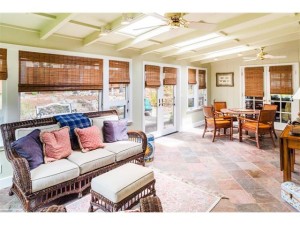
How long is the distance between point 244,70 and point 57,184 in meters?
7.01

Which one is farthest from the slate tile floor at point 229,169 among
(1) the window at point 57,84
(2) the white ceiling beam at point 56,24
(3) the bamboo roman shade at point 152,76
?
(2) the white ceiling beam at point 56,24

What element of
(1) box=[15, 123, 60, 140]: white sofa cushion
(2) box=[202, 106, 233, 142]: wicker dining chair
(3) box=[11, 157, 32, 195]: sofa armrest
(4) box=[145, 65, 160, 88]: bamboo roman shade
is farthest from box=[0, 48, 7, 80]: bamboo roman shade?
(2) box=[202, 106, 233, 142]: wicker dining chair

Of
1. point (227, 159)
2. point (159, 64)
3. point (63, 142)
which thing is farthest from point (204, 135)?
point (63, 142)

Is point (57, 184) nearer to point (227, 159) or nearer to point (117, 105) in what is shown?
point (117, 105)

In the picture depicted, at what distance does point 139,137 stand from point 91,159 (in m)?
1.12

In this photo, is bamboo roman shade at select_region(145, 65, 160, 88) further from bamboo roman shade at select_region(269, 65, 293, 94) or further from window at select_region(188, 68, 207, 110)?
bamboo roman shade at select_region(269, 65, 293, 94)

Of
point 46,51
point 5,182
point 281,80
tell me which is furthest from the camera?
point 281,80

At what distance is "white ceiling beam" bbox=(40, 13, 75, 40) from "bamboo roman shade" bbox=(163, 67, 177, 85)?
351 cm

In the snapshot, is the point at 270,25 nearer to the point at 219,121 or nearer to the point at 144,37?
the point at 144,37

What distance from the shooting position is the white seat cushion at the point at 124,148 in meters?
3.29

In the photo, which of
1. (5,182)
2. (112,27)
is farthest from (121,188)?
(112,27)

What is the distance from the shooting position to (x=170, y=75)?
6363 millimetres

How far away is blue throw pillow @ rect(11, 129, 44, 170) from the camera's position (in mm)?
2541
